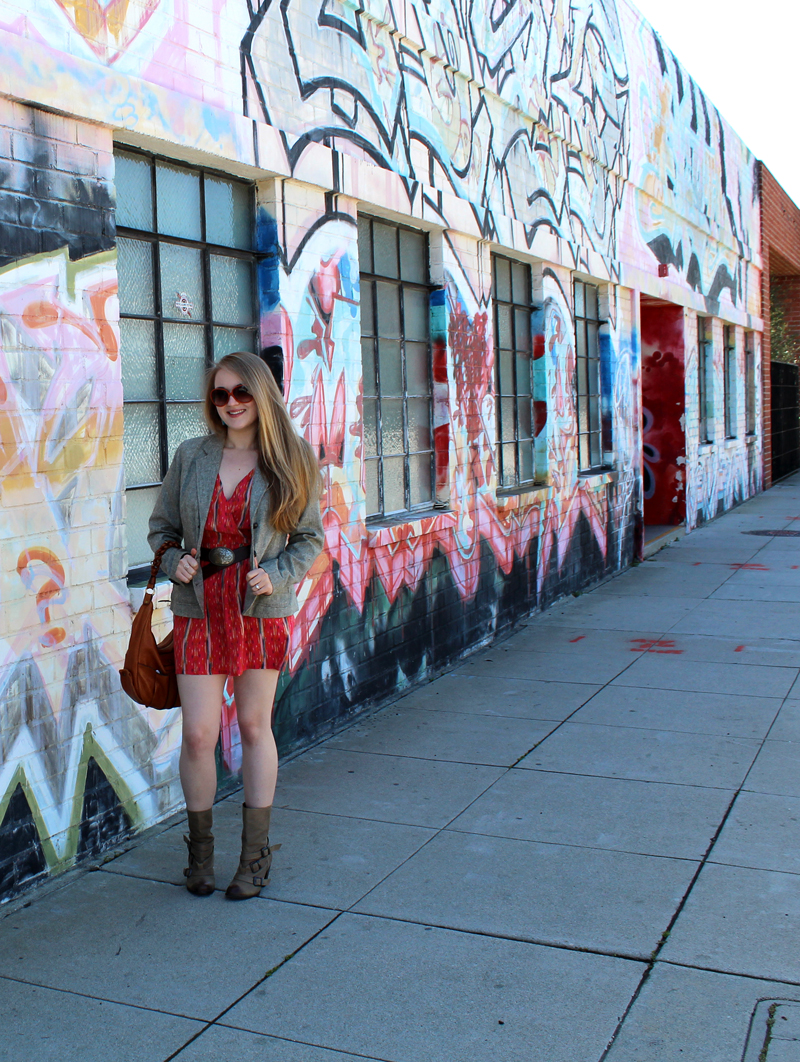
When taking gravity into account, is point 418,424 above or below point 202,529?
above

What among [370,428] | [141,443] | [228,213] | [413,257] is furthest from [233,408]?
[413,257]

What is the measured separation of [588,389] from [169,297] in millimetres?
6528

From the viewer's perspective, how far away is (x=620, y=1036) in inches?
115

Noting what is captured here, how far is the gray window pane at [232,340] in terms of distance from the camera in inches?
202

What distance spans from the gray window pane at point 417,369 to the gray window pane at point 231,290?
1.86 meters

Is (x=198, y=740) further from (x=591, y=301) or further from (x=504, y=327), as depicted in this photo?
(x=591, y=301)

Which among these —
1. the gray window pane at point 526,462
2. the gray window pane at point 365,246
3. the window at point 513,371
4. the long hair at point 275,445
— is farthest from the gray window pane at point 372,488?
the long hair at point 275,445

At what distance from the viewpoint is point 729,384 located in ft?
58.1

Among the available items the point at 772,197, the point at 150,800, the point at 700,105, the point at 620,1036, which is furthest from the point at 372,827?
the point at 772,197

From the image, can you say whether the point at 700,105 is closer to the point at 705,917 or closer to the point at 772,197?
the point at 772,197

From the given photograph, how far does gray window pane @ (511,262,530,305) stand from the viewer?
342 inches

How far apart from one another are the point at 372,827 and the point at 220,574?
139 centimetres

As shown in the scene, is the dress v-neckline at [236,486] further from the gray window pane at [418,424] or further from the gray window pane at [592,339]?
the gray window pane at [592,339]

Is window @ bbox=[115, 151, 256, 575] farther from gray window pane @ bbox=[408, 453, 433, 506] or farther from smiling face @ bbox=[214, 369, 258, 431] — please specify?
gray window pane @ bbox=[408, 453, 433, 506]
